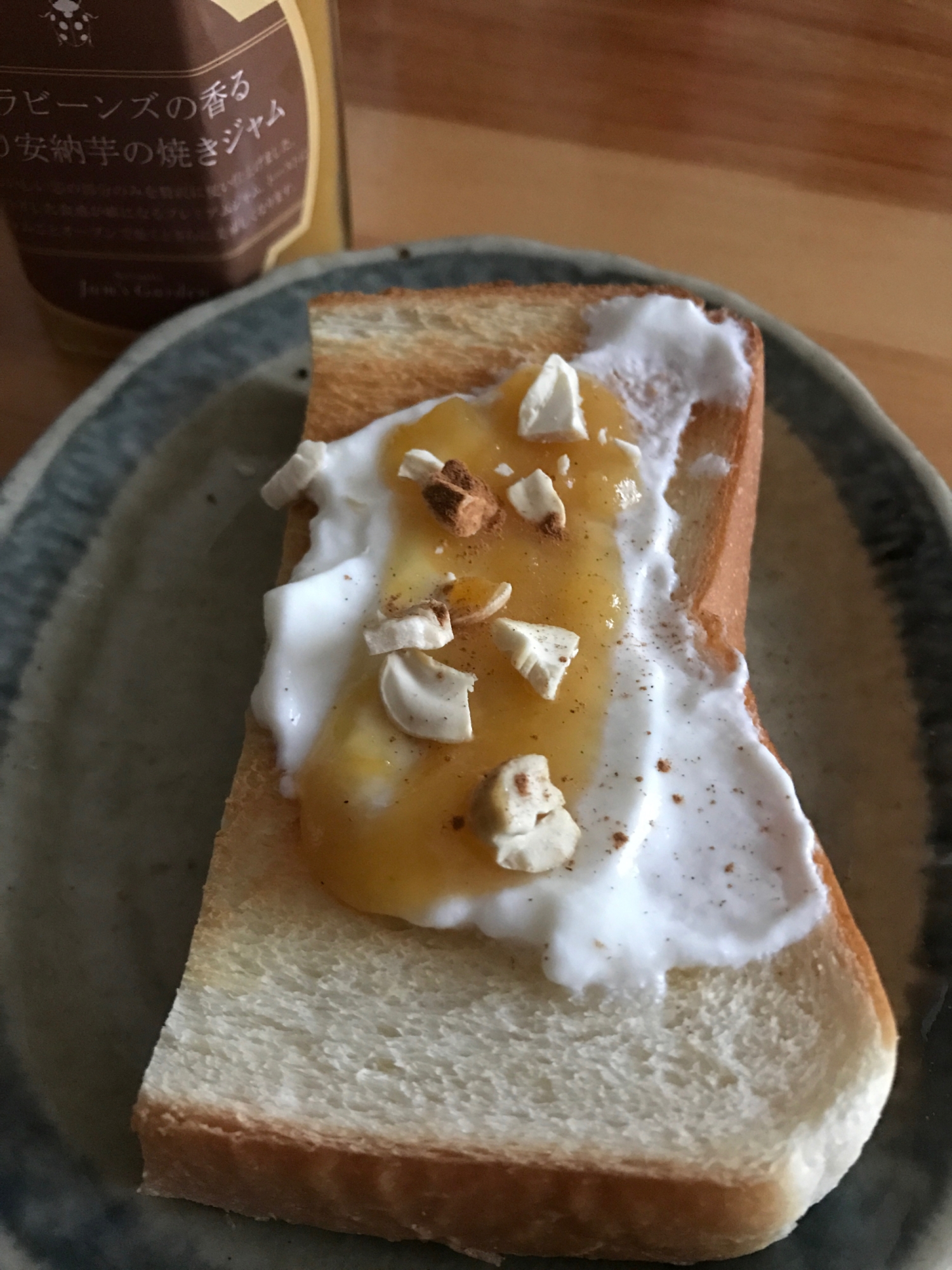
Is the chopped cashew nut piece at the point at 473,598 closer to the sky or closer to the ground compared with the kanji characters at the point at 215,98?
closer to the ground

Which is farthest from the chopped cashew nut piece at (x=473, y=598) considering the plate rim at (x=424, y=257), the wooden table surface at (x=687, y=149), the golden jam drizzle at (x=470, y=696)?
the wooden table surface at (x=687, y=149)

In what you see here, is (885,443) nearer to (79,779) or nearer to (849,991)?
(849,991)

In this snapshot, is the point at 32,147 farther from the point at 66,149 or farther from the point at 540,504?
the point at 540,504

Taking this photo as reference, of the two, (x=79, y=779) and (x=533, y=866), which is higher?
(x=533, y=866)

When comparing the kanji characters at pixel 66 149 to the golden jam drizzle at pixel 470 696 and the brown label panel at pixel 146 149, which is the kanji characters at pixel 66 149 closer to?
the brown label panel at pixel 146 149

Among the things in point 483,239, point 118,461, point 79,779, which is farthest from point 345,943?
point 483,239

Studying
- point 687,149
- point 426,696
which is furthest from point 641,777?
point 687,149
